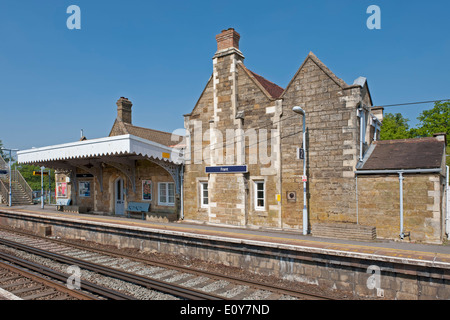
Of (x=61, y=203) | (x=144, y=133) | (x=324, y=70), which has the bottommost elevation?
(x=61, y=203)

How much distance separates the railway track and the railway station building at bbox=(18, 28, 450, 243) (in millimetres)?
4675

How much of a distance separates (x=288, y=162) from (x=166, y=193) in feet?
25.7

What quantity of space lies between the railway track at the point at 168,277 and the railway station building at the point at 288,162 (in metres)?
4.68

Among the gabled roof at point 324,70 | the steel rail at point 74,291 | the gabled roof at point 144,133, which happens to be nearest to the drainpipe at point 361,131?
the gabled roof at point 324,70

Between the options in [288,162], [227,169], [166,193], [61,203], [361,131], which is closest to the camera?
[361,131]

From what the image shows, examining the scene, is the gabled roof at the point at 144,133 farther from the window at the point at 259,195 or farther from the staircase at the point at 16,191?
the staircase at the point at 16,191

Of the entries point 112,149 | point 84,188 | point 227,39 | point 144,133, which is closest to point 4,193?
point 84,188

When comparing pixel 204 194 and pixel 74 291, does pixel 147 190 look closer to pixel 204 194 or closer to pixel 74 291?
pixel 204 194

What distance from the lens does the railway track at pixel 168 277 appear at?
8086mm

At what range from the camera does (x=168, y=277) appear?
31.8 feet

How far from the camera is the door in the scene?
68.8ft

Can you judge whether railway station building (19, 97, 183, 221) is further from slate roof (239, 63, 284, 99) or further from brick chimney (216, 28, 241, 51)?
brick chimney (216, 28, 241, 51)

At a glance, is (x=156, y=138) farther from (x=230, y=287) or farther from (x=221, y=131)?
(x=230, y=287)

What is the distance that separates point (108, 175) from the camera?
70.2 feet
